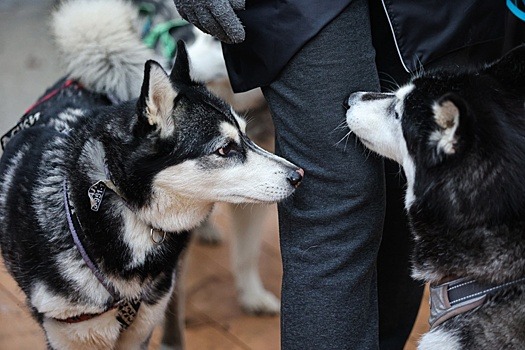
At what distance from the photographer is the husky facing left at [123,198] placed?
246 cm

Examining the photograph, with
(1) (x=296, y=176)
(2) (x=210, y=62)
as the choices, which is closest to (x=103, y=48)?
(2) (x=210, y=62)

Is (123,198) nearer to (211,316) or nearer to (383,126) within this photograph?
(383,126)

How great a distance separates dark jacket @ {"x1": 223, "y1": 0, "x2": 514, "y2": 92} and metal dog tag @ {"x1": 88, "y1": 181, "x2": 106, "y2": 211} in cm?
53

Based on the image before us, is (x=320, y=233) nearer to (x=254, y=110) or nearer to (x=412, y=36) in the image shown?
(x=412, y=36)

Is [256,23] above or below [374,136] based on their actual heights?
above

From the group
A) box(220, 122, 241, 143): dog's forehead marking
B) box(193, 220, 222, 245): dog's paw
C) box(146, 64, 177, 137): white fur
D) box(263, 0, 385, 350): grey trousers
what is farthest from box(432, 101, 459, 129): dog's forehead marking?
box(193, 220, 222, 245): dog's paw

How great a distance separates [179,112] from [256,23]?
425 millimetres

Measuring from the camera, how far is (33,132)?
9.29 ft

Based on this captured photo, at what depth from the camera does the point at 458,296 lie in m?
2.25

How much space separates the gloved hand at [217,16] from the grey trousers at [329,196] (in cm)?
19

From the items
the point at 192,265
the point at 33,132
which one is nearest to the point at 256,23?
the point at 33,132

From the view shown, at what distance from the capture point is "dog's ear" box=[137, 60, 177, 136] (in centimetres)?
232

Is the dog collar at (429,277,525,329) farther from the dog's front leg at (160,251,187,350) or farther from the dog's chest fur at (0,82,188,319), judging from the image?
the dog's front leg at (160,251,187,350)

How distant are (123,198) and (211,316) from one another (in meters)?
1.35
